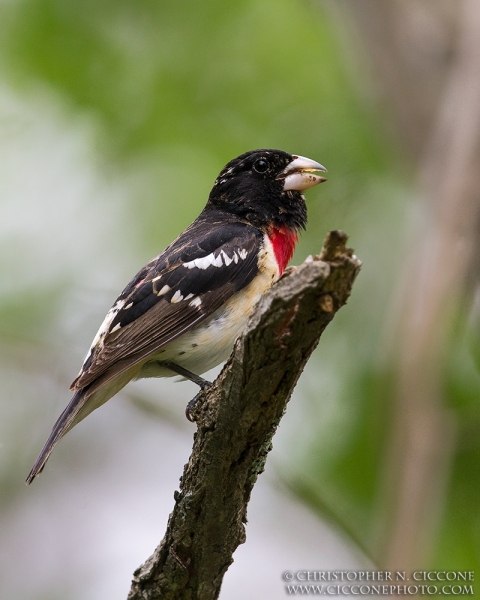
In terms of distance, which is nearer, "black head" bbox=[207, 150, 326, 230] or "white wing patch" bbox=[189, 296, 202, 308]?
Result: "white wing patch" bbox=[189, 296, 202, 308]

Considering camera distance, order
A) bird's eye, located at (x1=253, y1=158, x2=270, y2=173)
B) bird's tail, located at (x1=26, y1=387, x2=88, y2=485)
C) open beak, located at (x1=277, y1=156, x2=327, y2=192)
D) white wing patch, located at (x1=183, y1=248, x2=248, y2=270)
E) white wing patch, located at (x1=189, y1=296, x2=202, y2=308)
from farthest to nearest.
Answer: bird's eye, located at (x1=253, y1=158, x2=270, y2=173) → open beak, located at (x1=277, y1=156, x2=327, y2=192) → white wing patch, located at (x1=183, y1=248, x2=248, y2=270) → white wing patch, located at (x1=189, y1=296, x2=202, y2=308) → bird's tail, located at (x1=26, y1=387, x2=88, y2=485)

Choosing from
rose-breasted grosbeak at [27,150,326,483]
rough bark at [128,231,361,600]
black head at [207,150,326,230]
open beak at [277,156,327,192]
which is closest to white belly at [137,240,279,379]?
rose-breasted grosbeak at [27,150,326,483]

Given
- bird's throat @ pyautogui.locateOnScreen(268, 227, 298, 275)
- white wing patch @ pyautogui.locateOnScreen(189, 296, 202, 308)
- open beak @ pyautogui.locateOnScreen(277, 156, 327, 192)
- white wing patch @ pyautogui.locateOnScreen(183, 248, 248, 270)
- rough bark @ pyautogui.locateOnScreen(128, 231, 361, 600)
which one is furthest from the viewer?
open beak @ pyautogui.locateOnScreen(277, 156, 327, 192)

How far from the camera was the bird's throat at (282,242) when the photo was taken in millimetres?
4575

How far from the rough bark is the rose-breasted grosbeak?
91 centimetres

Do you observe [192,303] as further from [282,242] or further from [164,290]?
[282,242]

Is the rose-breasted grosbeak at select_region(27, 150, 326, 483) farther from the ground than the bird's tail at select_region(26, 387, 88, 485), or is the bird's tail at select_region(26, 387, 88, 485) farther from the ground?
the rose-breasted grosbeak at select_region(27, 150, 326, 483)

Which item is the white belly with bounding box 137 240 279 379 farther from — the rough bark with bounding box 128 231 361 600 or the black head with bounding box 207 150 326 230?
the rough bark with bounding box 128 231 361 600

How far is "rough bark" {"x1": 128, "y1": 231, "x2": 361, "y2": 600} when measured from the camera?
2.50m

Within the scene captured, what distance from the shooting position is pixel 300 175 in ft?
15.6

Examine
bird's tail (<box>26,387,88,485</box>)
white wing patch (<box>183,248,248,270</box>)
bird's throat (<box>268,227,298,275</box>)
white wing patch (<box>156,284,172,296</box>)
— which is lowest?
bird's tail (<box>26,387,88,485</box>)

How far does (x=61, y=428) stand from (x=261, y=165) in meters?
2.13

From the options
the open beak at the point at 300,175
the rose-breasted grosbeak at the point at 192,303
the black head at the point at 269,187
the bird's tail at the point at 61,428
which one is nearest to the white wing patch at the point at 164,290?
the rose-breasted grosbeak at the point at 192,303

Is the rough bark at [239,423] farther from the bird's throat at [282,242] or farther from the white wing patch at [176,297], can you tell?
the bird's throat at [282,242]
